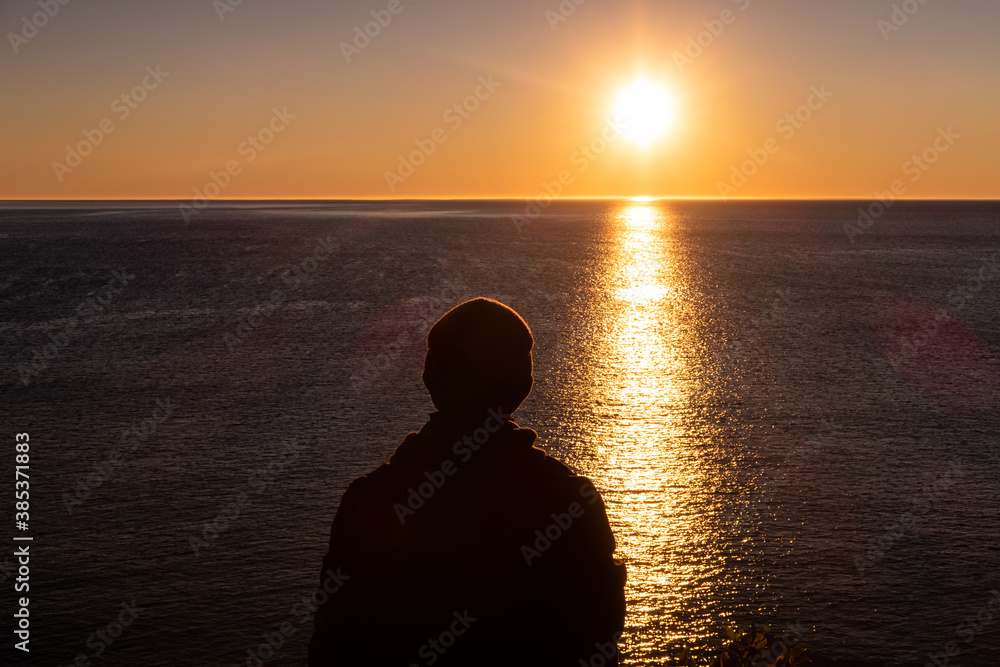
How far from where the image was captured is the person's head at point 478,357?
3.88 metres

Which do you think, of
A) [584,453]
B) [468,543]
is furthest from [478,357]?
[584,453]

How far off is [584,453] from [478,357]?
3777 centimetres

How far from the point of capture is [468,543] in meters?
3.86

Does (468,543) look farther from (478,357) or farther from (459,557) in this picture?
(478,357)

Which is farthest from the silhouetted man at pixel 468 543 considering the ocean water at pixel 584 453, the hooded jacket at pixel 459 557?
the ocean water at pixel 584 453

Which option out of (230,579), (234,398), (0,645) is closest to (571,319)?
(234,398)

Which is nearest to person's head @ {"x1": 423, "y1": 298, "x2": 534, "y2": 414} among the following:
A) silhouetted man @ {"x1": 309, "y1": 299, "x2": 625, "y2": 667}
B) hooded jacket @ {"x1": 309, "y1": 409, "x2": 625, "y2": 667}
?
silhouetted man @ {"x1": 309, "y1": 299, "x2": 625, "y2": 667}

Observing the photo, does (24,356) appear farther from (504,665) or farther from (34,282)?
(504,665)

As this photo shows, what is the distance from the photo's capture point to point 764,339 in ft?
243

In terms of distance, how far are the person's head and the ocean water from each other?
857 inches

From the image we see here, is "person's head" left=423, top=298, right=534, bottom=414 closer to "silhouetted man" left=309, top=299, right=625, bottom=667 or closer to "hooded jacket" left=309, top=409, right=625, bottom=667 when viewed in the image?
"silhouetted man" left=309, top=299, right=625, bottom=667

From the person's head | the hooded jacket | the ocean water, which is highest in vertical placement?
the ocean water

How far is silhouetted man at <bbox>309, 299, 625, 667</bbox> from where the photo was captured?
3.86 meters

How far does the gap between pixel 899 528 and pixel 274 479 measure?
24747 mm
